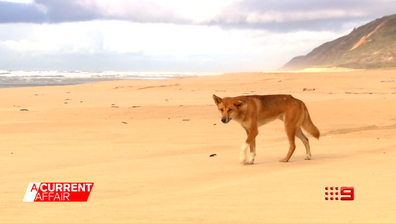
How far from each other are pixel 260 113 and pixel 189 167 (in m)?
1.53

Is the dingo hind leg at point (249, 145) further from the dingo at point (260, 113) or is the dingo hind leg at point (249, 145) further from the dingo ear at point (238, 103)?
the dingo ear at point (238, 103)

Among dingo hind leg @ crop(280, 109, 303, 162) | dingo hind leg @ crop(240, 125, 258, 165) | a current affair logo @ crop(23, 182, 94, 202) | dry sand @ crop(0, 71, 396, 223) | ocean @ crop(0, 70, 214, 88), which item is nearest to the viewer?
dry sand @ crop(0, 71, 396, 223)

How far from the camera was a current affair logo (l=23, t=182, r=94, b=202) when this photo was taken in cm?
483

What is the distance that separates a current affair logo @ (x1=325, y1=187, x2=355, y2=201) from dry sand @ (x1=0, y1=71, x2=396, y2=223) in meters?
0.08

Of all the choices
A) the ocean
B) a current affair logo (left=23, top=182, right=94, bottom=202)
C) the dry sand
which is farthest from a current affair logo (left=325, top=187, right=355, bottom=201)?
the ocean

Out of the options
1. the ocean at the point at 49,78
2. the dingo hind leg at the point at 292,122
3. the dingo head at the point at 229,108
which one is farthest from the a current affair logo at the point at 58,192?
the ocean at the point at 49,78

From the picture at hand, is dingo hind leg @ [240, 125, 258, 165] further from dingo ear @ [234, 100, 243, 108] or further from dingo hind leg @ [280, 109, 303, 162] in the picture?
dingo hind leg @ [280, 109, 303, 162]

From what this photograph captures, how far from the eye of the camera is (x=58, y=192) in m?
5.16

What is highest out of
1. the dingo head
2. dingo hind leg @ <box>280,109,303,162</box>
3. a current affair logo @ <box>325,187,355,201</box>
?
the dingo head

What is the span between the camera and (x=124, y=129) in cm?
1059

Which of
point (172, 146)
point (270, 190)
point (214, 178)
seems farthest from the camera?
point (172, 146)

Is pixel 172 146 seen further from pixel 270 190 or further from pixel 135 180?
pixel 270 190

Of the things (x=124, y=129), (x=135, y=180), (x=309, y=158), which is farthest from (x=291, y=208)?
(x=124, y=129)

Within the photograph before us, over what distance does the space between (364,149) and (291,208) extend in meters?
4.24
